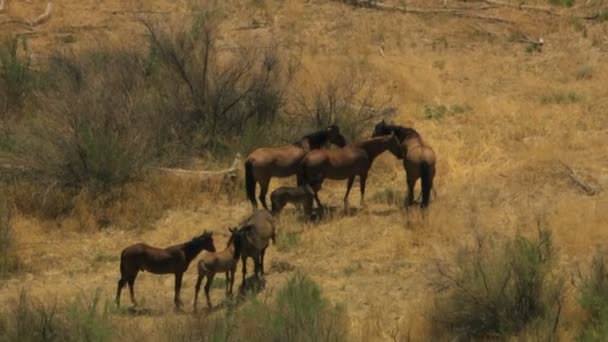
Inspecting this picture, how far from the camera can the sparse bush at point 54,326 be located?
9.20 m

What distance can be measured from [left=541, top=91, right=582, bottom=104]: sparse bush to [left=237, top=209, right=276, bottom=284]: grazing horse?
915 cm

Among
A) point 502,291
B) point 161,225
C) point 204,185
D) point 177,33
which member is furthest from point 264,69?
point 502,291

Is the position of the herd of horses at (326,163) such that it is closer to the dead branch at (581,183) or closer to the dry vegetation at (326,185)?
the dry vegetation at (326,185)

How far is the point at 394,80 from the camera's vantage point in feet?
67.9

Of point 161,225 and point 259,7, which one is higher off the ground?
point 259,7

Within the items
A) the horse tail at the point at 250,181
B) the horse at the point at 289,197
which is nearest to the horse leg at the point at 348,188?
the horse at the point at 289,197

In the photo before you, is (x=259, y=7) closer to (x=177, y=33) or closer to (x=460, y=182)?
(x=177, y=33)

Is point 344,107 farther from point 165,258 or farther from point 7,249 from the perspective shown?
point 165,258

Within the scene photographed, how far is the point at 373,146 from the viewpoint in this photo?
14531mm

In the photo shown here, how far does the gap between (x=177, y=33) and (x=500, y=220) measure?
693 cm

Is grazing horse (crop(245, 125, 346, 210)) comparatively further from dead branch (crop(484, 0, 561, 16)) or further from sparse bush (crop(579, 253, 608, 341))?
dead branch (crop(484, 0, 561, 16))

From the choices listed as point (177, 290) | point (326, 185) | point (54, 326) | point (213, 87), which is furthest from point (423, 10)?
point (54, 326)

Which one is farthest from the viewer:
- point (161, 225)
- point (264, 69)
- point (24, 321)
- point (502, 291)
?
point (264, 69)

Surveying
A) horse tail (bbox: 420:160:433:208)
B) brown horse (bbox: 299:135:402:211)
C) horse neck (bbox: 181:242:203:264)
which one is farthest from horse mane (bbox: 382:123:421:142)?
horse neck (bbox: 181:242:203:264)
